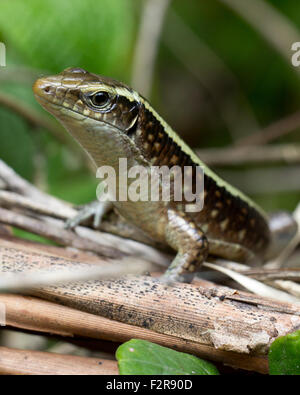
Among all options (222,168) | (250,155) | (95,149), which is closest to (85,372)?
(95,149)

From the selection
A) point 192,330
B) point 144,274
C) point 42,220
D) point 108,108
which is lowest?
point 192,330

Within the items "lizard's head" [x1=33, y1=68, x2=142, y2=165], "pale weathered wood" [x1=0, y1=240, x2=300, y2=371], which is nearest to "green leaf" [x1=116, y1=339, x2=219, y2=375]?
"pale weathered wood" [x1=0, y1=240, x2=300, y2=371]

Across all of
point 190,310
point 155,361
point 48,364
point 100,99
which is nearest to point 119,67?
point 100,99

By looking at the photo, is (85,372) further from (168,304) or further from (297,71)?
(297,71)

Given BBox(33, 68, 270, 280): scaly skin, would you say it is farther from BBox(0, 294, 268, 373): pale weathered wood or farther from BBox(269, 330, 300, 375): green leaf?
BBox(269, 330, 300, 375): green leaf

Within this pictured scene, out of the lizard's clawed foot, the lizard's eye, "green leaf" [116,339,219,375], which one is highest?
the lizard's eye

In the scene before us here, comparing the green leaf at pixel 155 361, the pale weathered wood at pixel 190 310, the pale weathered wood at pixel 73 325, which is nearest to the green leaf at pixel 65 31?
the pale weathered wood at pixel 190 310
